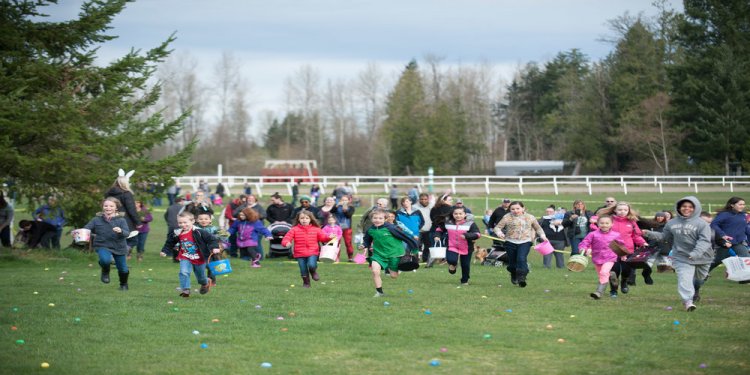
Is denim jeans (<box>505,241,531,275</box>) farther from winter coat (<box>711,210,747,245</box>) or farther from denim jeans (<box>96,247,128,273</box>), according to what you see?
denim jeans (<box>96,247,128,273</box>)

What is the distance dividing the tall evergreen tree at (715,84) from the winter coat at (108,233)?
1814 inches

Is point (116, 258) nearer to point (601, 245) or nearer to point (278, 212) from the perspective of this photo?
point (601, 245)

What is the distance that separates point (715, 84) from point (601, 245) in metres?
46.6

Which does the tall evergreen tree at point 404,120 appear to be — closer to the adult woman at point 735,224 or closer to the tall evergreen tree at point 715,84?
the tall evergreen tree at point 715,84

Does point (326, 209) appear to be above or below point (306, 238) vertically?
above

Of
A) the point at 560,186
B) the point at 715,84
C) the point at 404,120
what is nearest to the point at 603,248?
the point at 560,186

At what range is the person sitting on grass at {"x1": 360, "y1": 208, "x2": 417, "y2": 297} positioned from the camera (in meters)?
15.0

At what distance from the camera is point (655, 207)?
38.4m

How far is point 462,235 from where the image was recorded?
16484 mm

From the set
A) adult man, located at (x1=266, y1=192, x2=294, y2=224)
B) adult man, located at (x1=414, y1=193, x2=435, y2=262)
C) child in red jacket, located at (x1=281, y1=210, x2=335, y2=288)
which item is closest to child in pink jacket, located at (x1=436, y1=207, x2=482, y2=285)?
child in red jacket, located at (x1=281, y1=210, x2=335, y2=288)

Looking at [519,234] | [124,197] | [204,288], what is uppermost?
[124,197]

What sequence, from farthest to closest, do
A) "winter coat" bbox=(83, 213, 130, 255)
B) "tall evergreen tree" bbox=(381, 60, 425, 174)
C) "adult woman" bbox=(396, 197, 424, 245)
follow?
"tall evergreen tree" bbox=(381, 60, 425, 174) < "adult woman" bbox=(396, 197, 424, 245) < "winter coat" bbox=(83, 213, 130, 255)

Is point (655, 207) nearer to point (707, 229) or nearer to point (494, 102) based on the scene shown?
point (707, 229)

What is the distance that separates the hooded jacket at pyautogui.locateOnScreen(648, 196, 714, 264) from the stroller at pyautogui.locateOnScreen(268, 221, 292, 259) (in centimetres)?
1179
